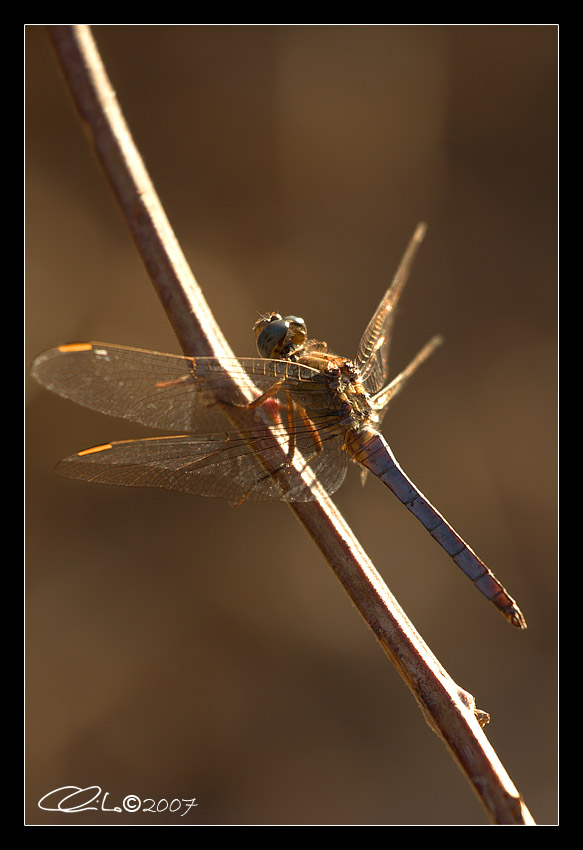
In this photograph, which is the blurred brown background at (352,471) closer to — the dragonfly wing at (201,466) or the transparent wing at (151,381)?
the transparent wing at (151,381)

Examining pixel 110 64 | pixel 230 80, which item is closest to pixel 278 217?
pixel 230 80

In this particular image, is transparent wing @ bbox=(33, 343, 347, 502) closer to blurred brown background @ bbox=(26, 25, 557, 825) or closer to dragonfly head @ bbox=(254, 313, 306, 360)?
dragonfly head @ bbox=(254, 313, 306, 360)

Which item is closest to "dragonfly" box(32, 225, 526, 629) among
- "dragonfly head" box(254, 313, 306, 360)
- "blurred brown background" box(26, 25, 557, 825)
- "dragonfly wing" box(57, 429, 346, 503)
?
"dragonfly wing" box(57, 429, 346, 503)

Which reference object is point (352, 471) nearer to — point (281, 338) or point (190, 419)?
point (281, 338)

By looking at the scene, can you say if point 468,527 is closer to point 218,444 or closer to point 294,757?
point 294,757

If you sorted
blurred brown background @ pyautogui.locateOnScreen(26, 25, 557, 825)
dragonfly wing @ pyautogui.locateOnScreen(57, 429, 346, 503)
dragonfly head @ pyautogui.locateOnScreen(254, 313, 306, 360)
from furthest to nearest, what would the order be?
blurred brown background @ pyautogui.locateOnScreen(26, 25, 557, 825) → dragonfly head @ pyautogui.locateOnScreen(254, 313, 306, 360) → dragonfly wing @ pyautogui.locateOnScreen(57, 429, 346, 503)

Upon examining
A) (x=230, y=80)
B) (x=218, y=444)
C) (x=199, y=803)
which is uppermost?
(x=230, y=80)
